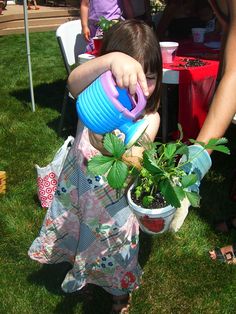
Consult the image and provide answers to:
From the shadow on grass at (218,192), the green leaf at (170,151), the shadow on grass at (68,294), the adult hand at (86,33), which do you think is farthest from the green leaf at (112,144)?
the adult hand at (86,33)

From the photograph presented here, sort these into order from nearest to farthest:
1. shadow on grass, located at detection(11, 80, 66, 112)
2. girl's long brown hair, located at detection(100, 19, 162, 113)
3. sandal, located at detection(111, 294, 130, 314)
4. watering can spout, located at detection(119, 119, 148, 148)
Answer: watering can spout, located at detection(119, 119, 148, 148) < girl's long brown hair, located at detection(100, 19, 162, 113) < sandal, located at detection(111, 294, 130, 314) < shadow on grass, located at detection(11, 80, 66, 112)

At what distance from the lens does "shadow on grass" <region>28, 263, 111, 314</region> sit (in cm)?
224

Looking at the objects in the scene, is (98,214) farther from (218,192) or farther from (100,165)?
(218,192)

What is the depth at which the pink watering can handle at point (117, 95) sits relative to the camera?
3.96 ft

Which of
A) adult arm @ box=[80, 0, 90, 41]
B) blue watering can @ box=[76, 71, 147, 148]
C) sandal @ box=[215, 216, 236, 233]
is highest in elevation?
blue watering can @ box=[76, 71, 147, 148]

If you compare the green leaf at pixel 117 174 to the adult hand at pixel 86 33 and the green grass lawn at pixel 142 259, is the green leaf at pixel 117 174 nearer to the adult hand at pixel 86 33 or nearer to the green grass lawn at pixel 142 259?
the green grass lawn at pixel 142 259

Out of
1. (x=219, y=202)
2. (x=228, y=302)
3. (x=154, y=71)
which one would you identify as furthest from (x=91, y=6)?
(x=228, y=302)

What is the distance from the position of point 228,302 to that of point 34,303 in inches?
41.1

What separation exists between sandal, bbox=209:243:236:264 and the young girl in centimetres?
68

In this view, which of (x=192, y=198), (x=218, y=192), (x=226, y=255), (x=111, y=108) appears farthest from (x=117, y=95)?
(x=218, y=192)

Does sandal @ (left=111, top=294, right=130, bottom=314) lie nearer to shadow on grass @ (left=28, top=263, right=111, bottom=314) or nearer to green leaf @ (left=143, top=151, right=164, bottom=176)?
shadow on grass @ (left=28, top=263, right=111, bottom=314)

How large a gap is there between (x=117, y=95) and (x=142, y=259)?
1.56 m

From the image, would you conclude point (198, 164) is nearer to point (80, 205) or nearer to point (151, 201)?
point (151, 201)

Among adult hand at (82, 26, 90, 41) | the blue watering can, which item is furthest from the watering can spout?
adult hand at (82, 26, 90, 41)
